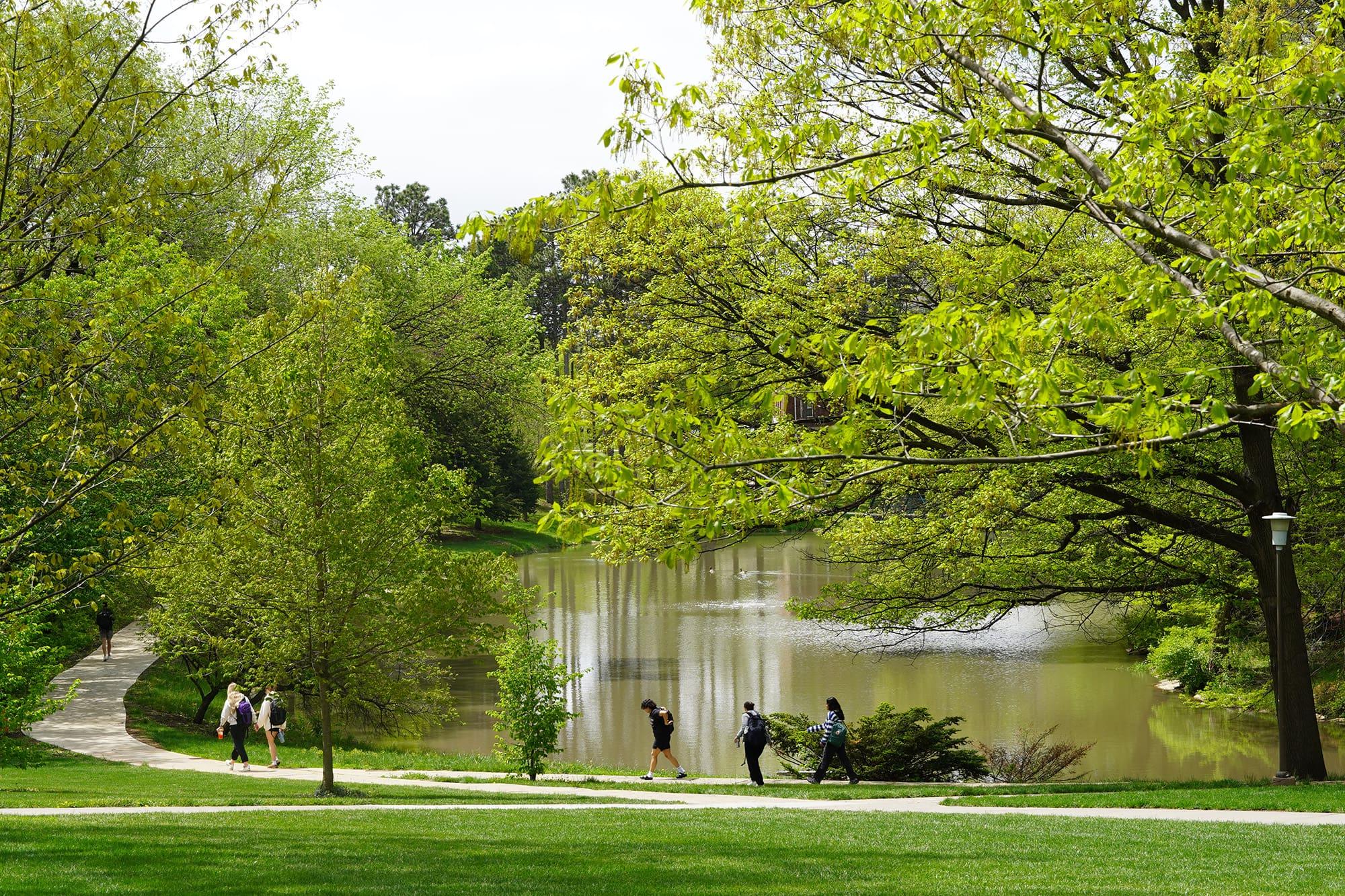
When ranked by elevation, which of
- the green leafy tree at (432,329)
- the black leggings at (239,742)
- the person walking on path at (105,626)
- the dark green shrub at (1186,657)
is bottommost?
the black leggings at (239,742)

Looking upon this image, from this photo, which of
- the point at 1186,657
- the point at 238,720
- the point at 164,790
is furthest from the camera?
the point at 1186,657

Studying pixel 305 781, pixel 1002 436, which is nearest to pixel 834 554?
pixel 1002 436

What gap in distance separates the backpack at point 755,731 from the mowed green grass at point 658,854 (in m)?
4.64

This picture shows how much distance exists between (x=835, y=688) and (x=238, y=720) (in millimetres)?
12666

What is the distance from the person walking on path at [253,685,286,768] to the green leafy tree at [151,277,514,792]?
2.59 meters

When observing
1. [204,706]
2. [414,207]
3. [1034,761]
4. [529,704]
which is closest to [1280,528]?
[1034,761]

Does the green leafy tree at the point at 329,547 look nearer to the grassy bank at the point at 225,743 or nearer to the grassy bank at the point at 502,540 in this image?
the grassy bank at the point at 225,743

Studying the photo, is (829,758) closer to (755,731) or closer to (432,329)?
(755,731)

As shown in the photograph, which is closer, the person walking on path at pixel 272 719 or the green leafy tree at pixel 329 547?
the green leafy tree at pixel 329 547

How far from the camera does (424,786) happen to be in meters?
17.2

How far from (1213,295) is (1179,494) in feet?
33.0

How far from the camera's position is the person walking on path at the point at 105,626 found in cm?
2800

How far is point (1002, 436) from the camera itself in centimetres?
1433

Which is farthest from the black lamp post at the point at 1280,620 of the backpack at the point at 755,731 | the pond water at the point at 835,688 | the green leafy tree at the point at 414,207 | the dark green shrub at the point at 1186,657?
the green leafy tree at the point at 414,207
